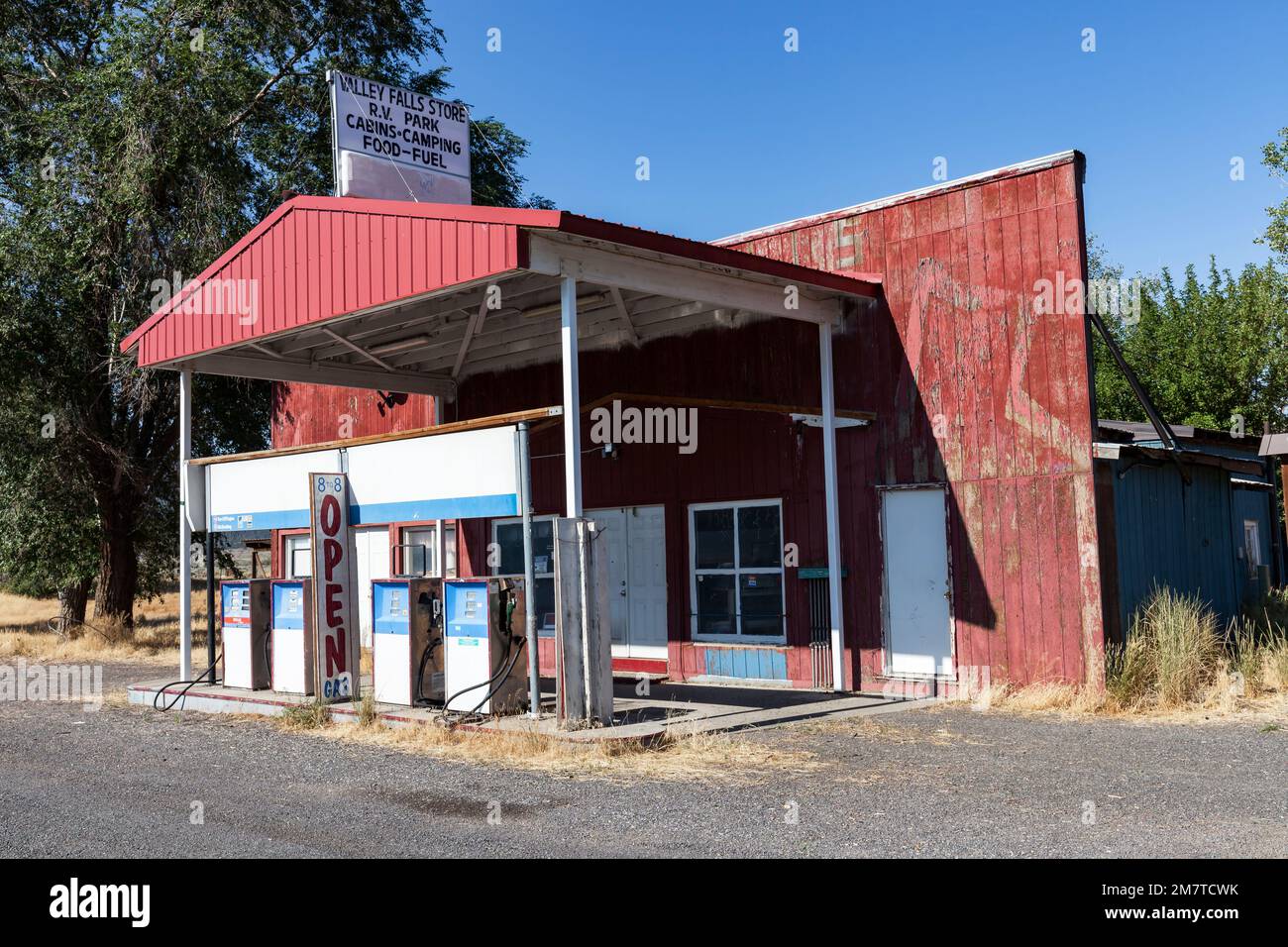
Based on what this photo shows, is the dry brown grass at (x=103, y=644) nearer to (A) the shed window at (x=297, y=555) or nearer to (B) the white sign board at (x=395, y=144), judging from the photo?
(A) the shed window at (x=297, y=555)

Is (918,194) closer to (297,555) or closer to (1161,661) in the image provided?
(1161,661)

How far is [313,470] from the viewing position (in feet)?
43.9

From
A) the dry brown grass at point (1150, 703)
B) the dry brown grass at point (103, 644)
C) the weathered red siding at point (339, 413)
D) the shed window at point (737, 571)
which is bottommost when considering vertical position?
the dry brown grass at point (103, 644)

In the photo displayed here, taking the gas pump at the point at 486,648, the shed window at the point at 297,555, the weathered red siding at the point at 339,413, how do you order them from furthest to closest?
the shed window at the point at 297,555
the weathered red siding at the point at 339,413
the gas pump at the point at 486,648

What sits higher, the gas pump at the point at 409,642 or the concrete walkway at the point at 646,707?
the gas pump at the point at 409,642

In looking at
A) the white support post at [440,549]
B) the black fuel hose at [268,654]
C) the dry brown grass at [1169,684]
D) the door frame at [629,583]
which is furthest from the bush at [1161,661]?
the white support post at [440,549]

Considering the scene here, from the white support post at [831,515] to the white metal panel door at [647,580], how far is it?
3015 millimetres

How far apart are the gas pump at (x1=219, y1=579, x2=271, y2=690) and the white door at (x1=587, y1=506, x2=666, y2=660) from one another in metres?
4.82

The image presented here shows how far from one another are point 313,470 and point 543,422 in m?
3.84

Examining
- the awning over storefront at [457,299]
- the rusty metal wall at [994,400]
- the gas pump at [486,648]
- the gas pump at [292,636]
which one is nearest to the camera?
the awning over storefront at [457,299]

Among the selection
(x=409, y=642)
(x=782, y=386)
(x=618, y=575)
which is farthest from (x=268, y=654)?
(x=782, y=386)

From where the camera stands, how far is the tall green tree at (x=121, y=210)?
71.1 ft

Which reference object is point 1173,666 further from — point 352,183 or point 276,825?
point 352,183
